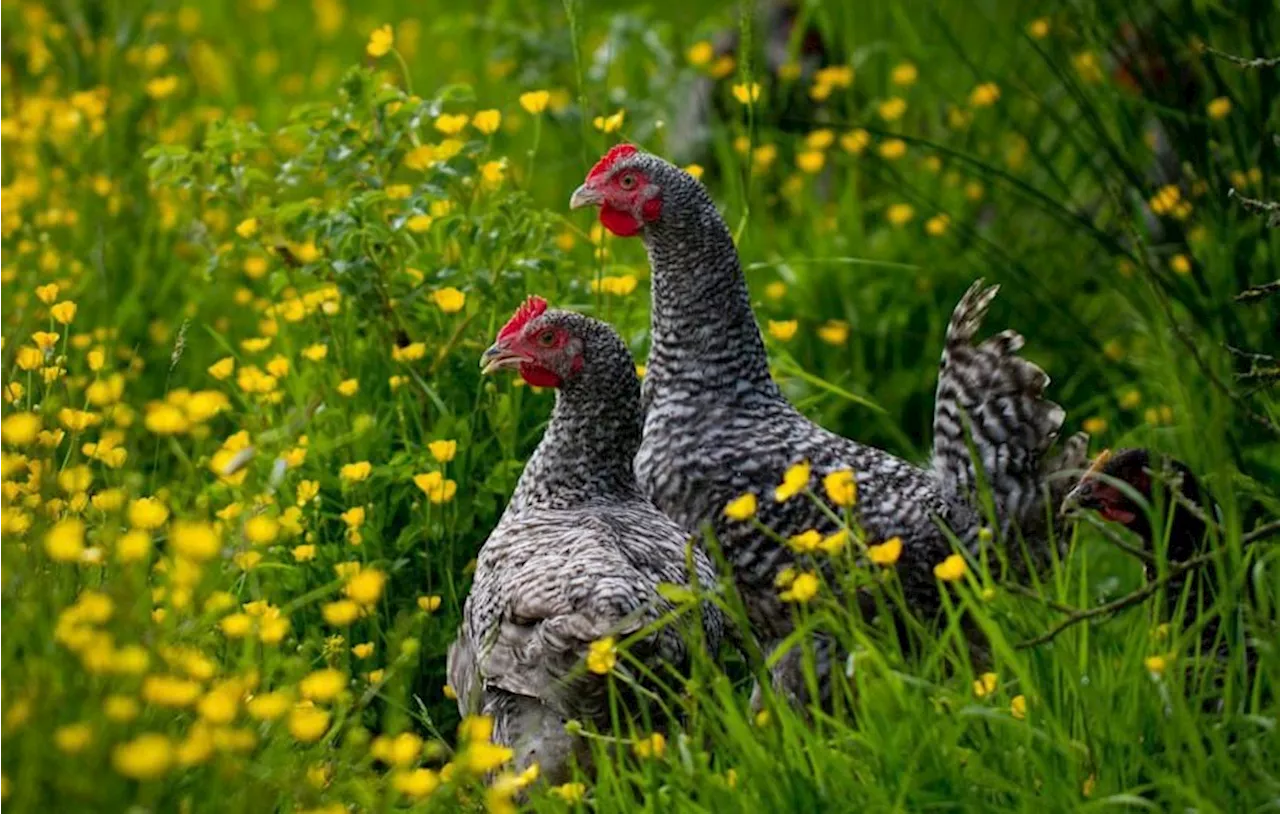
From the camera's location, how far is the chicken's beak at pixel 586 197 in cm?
430

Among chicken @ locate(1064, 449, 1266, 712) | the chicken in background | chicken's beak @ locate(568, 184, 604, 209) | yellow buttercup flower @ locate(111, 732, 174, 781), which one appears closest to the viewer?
yellow buttercup flower @ locate(111, 732, 174, 781)

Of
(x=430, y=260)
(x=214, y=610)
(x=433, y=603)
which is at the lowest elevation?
(x=433, y=603)

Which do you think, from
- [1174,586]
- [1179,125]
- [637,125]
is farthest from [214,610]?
[637,125]

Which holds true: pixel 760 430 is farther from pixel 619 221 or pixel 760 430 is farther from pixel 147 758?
pixel 147 758

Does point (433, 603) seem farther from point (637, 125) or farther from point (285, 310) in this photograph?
point (637, 125)

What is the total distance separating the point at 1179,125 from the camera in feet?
17.2

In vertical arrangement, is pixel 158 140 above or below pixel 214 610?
above

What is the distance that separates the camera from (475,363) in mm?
4676

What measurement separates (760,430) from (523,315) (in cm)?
59

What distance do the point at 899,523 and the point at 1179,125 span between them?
183 cm

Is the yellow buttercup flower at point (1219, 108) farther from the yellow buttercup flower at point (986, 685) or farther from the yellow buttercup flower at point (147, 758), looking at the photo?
the yellow buttercup flower at point (147, 758)

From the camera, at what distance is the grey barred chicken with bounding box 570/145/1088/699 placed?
4.09m

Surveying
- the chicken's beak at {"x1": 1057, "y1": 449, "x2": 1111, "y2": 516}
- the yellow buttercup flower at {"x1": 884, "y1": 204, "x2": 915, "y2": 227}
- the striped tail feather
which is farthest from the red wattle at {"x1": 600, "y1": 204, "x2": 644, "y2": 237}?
the yellow buttercup flower at {"x1": 884, "y1": 204, "x2": 915, "y2": 227}

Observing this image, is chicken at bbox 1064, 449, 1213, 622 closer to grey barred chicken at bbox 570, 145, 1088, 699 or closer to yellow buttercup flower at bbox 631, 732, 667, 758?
grey barred chicken at bbox 570, 145, 1088, 699
